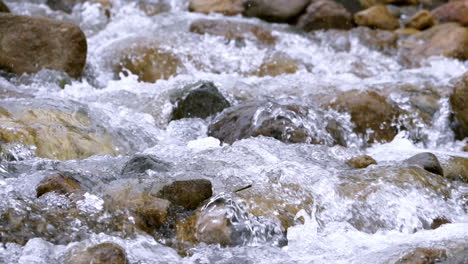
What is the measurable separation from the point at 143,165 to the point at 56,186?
2.19 feet

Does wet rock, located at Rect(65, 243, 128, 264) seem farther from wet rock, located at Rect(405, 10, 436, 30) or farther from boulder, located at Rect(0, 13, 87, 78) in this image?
wet rock, located at Rect(405, 10, 436, 30)

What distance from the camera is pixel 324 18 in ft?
30.6

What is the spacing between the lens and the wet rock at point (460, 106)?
5.69 metres

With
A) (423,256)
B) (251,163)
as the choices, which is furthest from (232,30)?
(423,256)

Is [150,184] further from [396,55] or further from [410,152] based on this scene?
[396,55]

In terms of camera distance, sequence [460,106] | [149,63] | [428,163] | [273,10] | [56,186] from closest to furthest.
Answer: [56,186] < [428,163] < [460,106] < [149,63] < [273,10]

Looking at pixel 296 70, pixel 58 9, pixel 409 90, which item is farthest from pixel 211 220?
pixel 58 9

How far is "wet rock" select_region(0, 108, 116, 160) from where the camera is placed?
14.3ft

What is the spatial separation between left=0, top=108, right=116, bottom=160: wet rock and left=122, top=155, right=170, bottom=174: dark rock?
1.65ft

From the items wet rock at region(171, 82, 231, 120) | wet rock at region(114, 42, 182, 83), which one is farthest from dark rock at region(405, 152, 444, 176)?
wet rock at region(114, 42, 182, 83)

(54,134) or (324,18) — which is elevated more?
(54,134)

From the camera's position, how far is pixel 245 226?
3.44 meters

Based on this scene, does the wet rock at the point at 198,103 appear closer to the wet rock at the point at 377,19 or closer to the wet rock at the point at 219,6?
the wet rock at the point at 219,6

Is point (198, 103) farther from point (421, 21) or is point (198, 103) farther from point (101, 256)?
point (421, 21)
